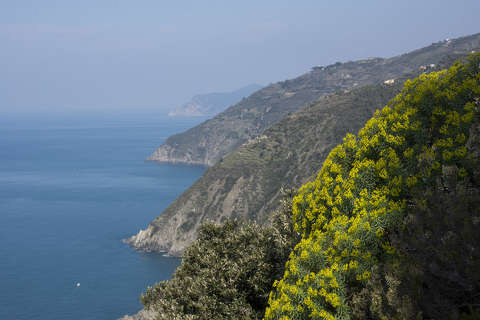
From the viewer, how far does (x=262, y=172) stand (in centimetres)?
17038

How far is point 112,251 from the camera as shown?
132125 millimetres

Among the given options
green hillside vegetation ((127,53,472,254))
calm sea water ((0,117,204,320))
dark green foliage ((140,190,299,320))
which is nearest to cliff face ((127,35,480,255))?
green hillside vegetation ((127,53,472,254))

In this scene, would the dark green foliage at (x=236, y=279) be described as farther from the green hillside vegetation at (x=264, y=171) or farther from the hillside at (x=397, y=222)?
the green hillside vegetation at (x=264, y=171)

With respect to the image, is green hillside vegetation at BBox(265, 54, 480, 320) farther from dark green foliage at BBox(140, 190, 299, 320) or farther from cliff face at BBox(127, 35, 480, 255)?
cliff face at BBox(127, 35, 480, 255)

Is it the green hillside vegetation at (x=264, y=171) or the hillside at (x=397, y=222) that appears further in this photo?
the green hillside vegetation at (x=264, y=171)

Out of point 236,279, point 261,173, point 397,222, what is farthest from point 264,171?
point 397,222

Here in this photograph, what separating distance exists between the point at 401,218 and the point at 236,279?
10721mm

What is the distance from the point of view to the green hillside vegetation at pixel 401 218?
958cm

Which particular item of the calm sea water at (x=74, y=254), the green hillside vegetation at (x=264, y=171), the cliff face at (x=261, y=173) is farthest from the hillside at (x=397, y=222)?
the green hillside vegetation at (x=264, y=171)

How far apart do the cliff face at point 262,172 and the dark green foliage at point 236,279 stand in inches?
4524

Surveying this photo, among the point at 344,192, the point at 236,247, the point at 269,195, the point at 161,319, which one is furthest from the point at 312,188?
the point at 269,195

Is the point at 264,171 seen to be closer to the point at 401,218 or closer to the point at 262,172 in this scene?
the point at 262,172

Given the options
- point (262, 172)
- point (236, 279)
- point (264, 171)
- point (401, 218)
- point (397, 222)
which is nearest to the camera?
point (401, 218)

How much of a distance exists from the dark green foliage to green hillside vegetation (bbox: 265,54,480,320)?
4673 mm
